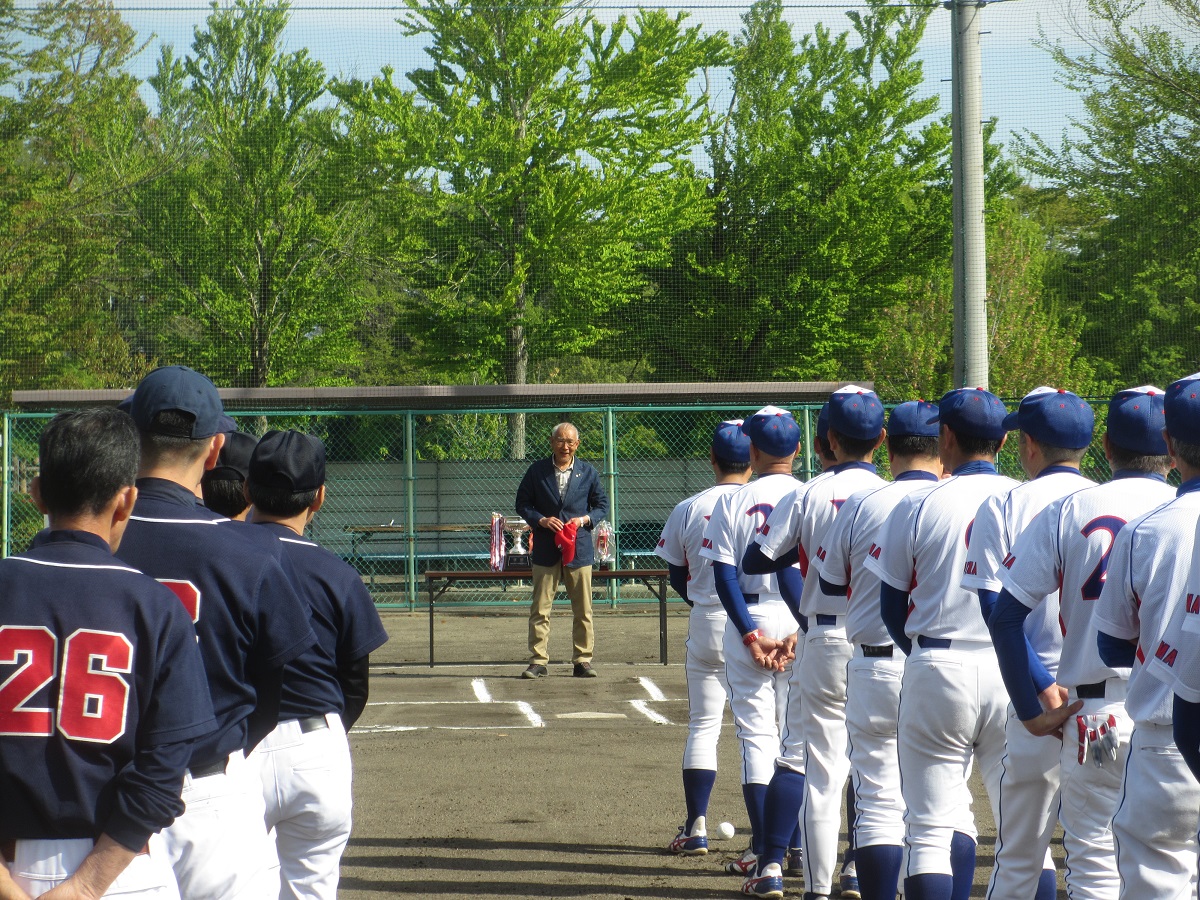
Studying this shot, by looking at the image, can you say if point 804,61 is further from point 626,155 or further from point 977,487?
point 977,487

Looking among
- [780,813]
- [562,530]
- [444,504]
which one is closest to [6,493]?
[444,504]

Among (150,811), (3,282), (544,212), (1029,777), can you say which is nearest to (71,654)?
(150,811)

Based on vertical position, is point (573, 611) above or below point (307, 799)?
below

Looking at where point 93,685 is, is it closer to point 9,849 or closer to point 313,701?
point 9,849

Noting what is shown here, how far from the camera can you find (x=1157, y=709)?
3051 millimetres

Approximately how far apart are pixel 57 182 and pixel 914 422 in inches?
978

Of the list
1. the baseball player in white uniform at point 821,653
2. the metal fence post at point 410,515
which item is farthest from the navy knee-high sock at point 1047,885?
the metal fence post at point 410,515

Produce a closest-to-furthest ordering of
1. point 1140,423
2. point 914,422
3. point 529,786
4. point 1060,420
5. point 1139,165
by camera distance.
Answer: point 1140,423, point 1060,420, point 914,422, point 529,786, point 1139,165

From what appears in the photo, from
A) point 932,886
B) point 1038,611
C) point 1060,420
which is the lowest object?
point 932,886

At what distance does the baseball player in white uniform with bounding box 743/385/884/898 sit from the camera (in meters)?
4.98

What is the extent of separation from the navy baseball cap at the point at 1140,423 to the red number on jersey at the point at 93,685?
114 inches

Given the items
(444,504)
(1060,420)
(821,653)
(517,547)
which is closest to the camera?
(1060,420)

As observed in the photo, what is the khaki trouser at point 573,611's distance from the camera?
11.0 m

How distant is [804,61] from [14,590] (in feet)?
106
